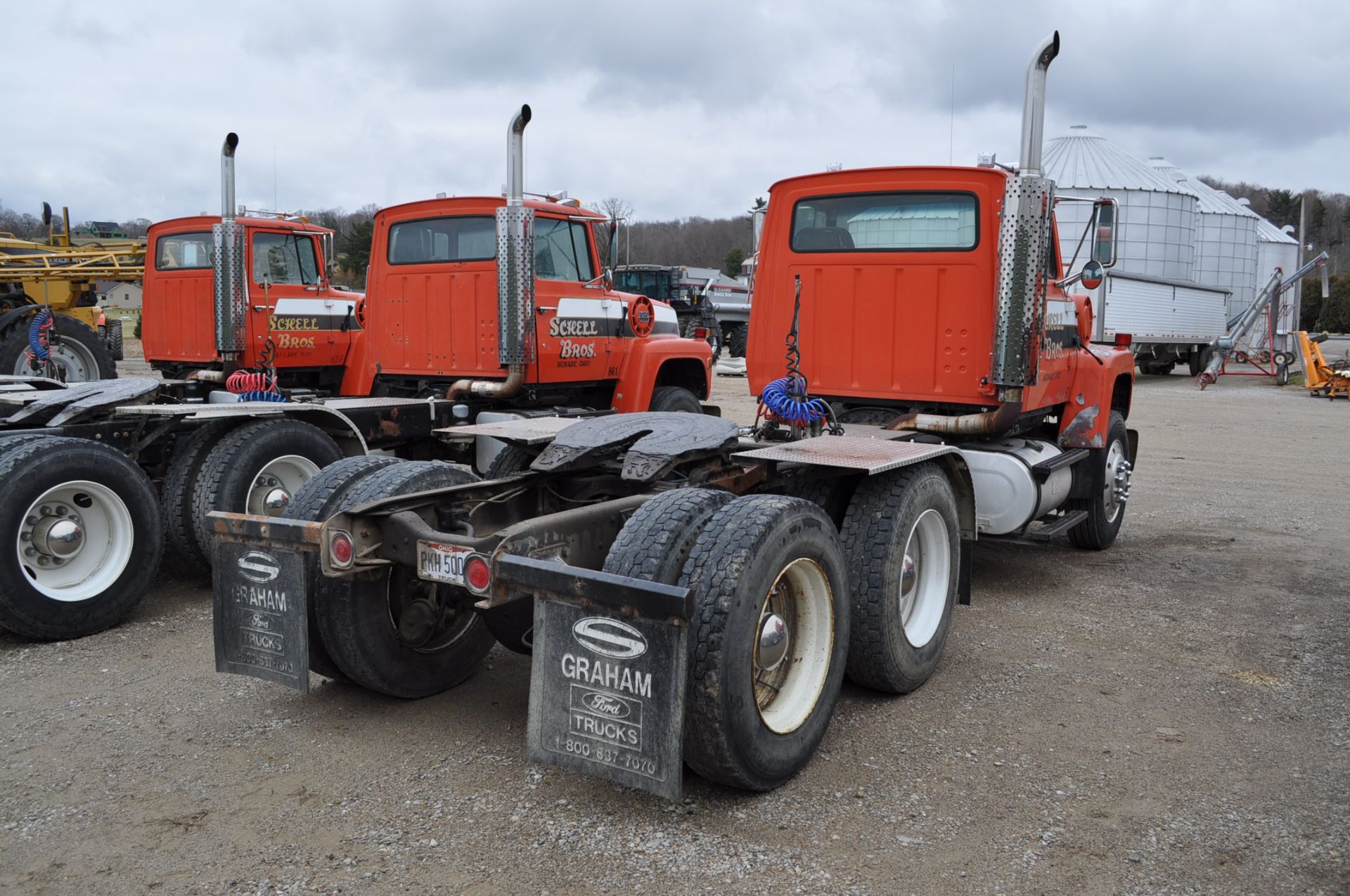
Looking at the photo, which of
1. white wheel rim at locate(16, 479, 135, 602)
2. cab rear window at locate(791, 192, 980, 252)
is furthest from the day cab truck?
cab rear window at locate(791, 192, 980, 252)

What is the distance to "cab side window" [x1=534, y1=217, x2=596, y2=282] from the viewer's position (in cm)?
881

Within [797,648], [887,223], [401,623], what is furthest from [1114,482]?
[401,623]

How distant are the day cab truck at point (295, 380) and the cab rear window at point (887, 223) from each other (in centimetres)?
243

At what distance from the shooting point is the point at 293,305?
10.1 metres

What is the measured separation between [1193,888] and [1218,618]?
3273 mm

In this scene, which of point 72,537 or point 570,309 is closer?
point 72,537

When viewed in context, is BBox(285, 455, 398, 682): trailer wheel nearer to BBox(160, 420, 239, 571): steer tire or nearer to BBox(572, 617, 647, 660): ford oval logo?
BBox(572, 617, 647, 660): ford oval logo

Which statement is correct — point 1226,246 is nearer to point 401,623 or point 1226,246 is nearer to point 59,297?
point 59,297

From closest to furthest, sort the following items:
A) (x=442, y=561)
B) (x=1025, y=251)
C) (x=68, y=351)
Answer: (x=442, y=561), (x=1025, y=251), (x=68, y=351)

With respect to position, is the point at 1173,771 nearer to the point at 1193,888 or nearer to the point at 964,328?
the point at 1193,888

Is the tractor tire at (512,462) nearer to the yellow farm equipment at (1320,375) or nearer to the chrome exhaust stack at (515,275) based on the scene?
the chrome exhaust stack at (515,275)

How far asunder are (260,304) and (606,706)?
7.79m

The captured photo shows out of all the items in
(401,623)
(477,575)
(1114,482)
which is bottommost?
(401,623)

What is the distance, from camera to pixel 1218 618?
5988 mm
